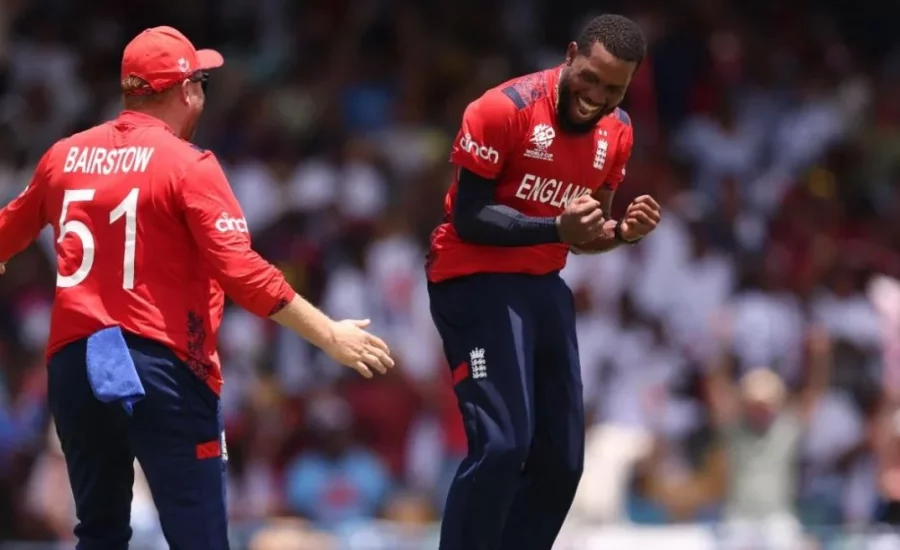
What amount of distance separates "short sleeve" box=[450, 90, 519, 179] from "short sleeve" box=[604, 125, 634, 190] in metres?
0.61

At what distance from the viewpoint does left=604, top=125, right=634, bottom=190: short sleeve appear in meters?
7.54

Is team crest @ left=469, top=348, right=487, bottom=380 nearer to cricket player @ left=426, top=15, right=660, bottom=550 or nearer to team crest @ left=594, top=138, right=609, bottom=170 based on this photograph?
cricket player @ left=426, top=15, right=660, bottom=550

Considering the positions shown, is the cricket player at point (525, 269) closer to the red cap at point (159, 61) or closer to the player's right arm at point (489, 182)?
the player's right arm at point (489, 182)

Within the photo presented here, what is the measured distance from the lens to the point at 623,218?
727 cm

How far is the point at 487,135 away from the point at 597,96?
18.3 inches

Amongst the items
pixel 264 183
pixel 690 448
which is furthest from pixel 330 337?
pixel 264 183

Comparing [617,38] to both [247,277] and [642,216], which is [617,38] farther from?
[247,277]

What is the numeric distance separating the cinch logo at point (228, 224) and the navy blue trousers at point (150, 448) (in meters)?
0.54

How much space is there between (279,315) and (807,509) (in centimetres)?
717

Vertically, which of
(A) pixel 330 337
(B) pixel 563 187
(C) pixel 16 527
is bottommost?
(C) pixel 16 527

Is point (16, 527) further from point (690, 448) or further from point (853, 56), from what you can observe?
point (853, 56)

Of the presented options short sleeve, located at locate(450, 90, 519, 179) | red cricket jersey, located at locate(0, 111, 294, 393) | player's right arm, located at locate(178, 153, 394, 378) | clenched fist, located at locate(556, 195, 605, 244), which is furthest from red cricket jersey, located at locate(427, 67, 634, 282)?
red cricket jersey, located at locate(0, 111, 294, 393)

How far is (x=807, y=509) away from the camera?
1294 centimetres

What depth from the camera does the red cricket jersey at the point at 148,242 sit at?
671 centimetres
